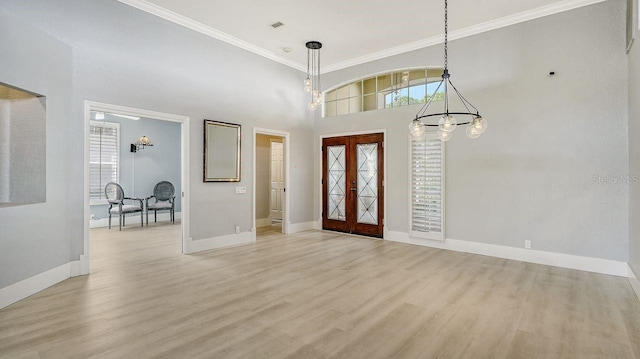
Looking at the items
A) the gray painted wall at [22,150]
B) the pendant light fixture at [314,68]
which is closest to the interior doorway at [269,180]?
the pendant light fixture at [314,68]

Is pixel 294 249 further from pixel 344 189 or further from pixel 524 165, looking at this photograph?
pixel 524 165

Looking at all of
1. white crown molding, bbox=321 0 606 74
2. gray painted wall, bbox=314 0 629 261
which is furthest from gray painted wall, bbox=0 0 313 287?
gray painted wall, bbox=314 0 629 261

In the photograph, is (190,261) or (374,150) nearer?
(190,261)

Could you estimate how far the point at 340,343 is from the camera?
94.7 inches

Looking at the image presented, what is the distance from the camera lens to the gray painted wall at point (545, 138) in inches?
164

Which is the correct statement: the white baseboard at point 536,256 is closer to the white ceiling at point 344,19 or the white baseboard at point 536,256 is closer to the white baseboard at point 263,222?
the white ceiling at point 344,19

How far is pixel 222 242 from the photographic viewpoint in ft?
18.4

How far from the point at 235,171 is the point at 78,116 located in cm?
244

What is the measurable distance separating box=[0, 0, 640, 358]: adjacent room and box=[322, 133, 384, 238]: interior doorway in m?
0.05

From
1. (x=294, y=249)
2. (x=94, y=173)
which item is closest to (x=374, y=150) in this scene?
(x=294, y=249)

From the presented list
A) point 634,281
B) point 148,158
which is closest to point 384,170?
point 634,281

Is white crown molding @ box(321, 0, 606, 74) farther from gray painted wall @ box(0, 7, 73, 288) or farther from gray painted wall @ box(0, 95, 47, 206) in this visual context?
gray painted wall @ box(0, 95, 47, 206)

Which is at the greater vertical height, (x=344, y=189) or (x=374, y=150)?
(x=374, y=150)

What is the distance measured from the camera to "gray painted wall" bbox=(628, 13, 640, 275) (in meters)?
3.41
